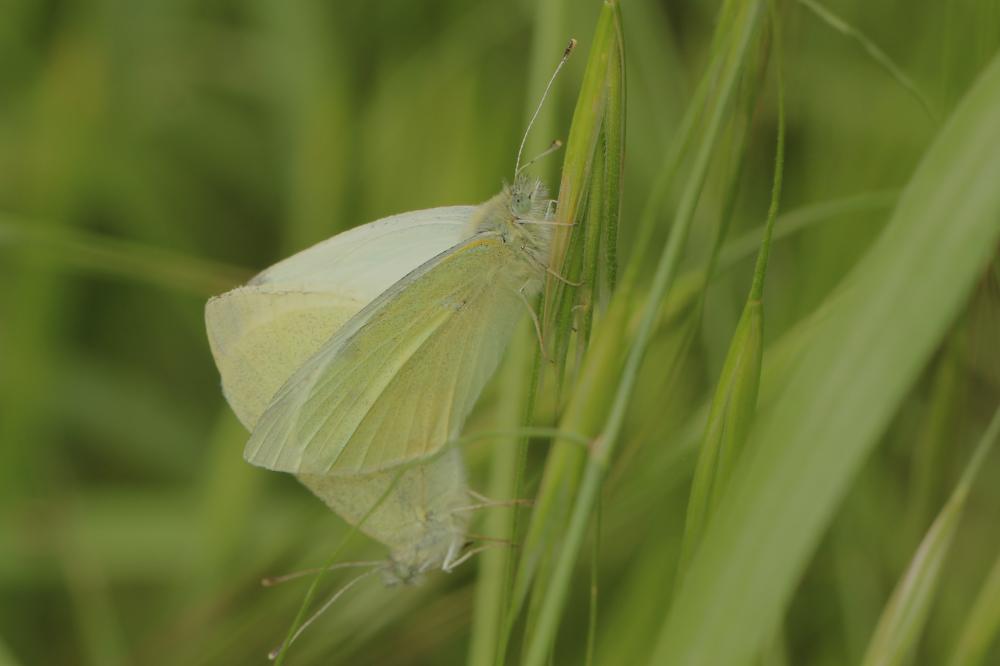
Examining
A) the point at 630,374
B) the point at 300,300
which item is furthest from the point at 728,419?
the point at 300,300

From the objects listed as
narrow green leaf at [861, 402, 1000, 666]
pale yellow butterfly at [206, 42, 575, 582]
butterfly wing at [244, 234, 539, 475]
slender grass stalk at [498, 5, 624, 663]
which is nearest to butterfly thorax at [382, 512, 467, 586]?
pale yellow butterfly at [206, 42, 575, 582]

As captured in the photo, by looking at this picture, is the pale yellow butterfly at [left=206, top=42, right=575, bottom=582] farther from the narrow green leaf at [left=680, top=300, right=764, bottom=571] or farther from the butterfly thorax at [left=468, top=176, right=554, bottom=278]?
the narrow green leaf at [left=680, top=300, right=764, bottom=571]

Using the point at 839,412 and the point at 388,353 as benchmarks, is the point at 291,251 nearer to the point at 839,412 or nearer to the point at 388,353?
the point at 388,353

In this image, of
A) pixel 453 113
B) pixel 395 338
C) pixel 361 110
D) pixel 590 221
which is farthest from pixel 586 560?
pixel 361 110

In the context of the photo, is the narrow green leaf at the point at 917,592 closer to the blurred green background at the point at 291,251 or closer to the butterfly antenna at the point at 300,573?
the blurred green background at the point at 291,251

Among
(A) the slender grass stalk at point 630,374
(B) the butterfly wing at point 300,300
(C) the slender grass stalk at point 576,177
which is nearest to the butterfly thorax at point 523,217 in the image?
(B) the butterfly wing at point 300,300

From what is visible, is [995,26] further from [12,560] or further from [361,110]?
[12,560]
